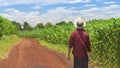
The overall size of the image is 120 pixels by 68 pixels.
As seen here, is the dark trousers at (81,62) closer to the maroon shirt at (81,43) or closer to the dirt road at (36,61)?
the maroon shirt at (81,43)

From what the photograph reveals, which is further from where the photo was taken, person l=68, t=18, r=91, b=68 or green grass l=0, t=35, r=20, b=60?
green grass l=0, t=35, r=20, b=60

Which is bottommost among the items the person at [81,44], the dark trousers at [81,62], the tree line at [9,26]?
the tree line at [9,26]

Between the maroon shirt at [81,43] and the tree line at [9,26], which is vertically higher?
the maroon shirt at [81,43]

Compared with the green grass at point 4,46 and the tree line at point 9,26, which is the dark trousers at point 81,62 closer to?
the green grass at point 4,46

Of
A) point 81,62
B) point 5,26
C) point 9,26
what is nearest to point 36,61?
point 81,62

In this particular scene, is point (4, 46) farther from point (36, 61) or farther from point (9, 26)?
point (9, 26)

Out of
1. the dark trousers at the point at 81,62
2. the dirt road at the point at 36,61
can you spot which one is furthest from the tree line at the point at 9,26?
the dark trousers at the point at 81,62

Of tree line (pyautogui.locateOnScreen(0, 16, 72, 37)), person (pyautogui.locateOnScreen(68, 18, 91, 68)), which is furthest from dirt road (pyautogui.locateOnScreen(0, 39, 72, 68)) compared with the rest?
tree line (pyautogui.locateOnScreen(0, 16, 72, 37))

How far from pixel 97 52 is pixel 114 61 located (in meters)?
4.39

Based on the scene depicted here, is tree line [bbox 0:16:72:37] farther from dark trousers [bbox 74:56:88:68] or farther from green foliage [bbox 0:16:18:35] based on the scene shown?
dark trousers [bbox 74:56:88:68]

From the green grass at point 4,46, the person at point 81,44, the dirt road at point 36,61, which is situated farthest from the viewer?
the green grass at point 4,46

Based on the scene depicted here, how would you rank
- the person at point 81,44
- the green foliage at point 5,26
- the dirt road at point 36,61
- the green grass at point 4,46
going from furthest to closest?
1. the green foliage at point 5,26
2. the green grass at point 4,46
3. the dirt road at point 36,61
4. the person at point 81,44

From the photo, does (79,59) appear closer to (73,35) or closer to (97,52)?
(73,35)

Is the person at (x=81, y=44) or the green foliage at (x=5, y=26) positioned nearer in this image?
the person at (x=81, y=44)
